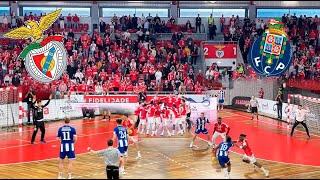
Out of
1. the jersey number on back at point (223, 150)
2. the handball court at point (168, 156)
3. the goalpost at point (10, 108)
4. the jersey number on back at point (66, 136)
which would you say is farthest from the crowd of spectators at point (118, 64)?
the jersey number on back at point (223, 150)

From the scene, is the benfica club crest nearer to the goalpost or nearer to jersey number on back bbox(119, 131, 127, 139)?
the goalpost

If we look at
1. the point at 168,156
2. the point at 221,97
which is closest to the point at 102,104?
the point at 221,97

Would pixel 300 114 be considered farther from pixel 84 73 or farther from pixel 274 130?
pixel 84 73

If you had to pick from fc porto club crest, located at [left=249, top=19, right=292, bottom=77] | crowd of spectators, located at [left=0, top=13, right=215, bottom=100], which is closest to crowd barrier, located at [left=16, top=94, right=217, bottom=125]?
crowd of spectators, located at [left=0, top=13, right=215, bottom=100]

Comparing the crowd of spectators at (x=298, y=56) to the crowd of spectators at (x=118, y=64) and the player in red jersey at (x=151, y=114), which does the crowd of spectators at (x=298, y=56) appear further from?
the player in red jersey at (x=151, y=114)

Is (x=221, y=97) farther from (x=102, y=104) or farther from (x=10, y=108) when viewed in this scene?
(x=10, y=108)

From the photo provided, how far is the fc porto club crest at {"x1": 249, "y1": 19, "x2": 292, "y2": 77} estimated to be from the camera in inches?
1308

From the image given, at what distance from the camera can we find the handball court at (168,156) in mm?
20844

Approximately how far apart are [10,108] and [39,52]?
5092mm

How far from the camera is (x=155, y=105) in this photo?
94.9ft

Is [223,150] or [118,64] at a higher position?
[118,64]

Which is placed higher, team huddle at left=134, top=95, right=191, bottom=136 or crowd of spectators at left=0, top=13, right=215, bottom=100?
crowd of spectators at left=0, top=13, right=215, bottom=100

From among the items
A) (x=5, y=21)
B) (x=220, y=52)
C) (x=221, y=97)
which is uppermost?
(x=5, y=21)

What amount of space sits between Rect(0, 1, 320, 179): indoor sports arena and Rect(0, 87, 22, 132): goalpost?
0.21 feet
